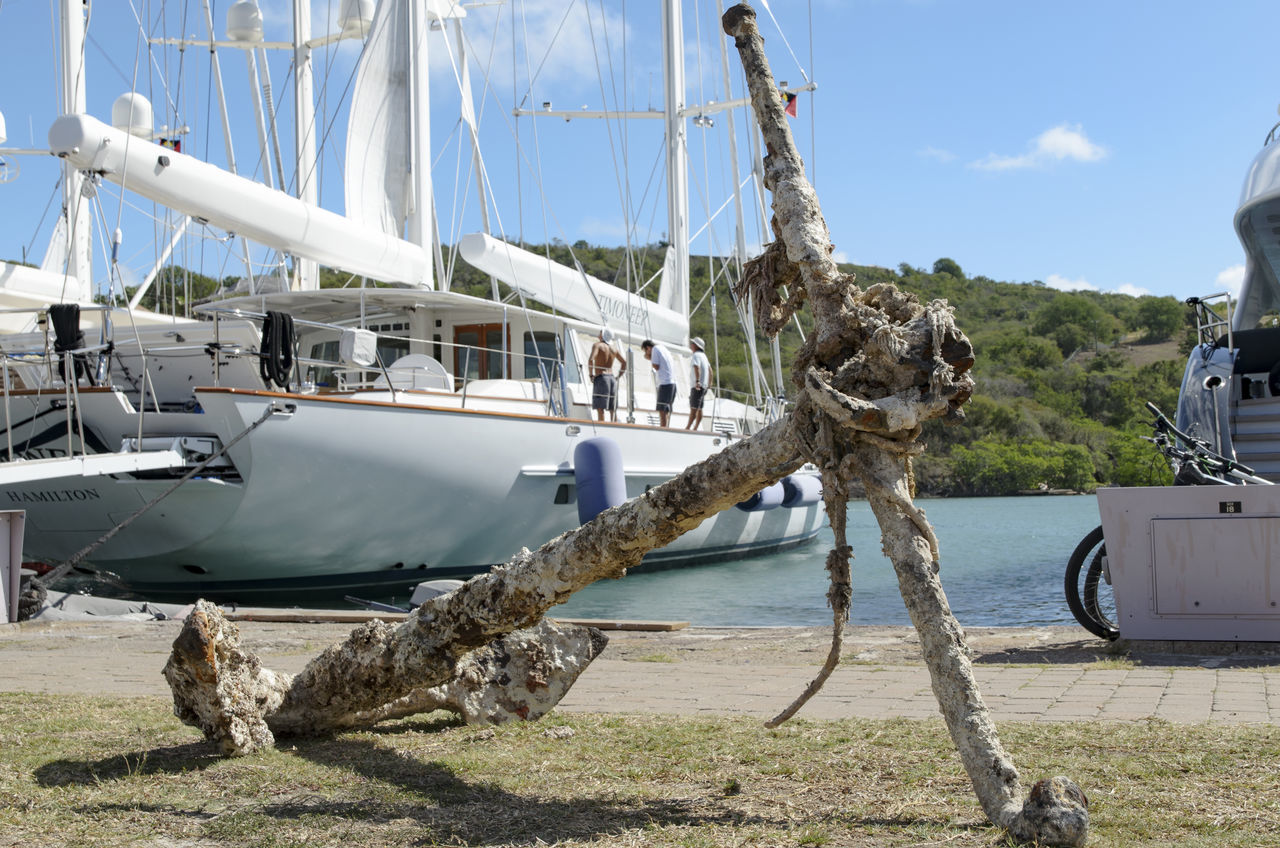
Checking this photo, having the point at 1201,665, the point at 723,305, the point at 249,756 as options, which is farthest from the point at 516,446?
the point at 723,305

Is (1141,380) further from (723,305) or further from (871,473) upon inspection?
(871,473)

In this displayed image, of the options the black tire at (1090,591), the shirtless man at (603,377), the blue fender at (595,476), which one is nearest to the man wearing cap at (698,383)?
the shirtless man at (603,377)

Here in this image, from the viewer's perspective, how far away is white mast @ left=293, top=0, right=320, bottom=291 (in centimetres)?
1806

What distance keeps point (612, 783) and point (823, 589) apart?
12936 mm

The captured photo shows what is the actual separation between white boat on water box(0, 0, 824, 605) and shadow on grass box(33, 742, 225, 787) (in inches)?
265

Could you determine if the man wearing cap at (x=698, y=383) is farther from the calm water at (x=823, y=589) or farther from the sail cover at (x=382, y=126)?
the sail cover at (x=382, y=126)

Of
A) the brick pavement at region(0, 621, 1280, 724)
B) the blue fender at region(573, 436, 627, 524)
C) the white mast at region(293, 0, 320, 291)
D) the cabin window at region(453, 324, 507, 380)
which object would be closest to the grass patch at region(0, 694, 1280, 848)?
the brick pavement at region(0, 621, 1280, 724)

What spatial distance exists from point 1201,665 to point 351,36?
52.0 ft

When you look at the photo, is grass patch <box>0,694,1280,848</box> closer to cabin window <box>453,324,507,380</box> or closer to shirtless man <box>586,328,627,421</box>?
shirtless man <box>586,328,627,421</box>

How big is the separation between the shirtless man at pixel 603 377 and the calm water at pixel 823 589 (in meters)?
2.69

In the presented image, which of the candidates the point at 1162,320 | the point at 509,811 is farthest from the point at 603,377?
the point at 1162,320

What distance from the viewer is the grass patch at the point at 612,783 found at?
3.18 metres

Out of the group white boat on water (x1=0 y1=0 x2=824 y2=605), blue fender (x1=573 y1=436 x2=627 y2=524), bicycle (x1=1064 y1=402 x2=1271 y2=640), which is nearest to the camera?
bicycle (x1=1064 y1=402 x2=1271 y2=640)

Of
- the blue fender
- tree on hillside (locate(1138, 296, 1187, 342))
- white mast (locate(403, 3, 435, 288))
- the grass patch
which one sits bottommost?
the grass patch
